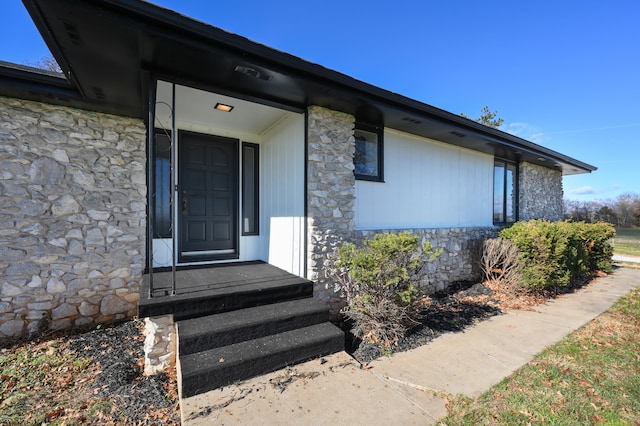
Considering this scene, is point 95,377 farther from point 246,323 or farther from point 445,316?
point 445,316

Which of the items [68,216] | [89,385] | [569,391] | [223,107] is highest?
[223,107]

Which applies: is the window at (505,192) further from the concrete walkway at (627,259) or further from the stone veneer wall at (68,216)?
the stone veneer wall at (68,216)

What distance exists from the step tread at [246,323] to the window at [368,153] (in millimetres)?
Answer: 2370

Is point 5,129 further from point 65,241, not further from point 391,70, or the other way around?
point 391,70

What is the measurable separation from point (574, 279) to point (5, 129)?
35.1 ft

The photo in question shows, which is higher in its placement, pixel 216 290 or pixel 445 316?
pixel 216 290

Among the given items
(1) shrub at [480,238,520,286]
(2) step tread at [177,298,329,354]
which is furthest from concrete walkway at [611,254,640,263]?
(2) step tread at [177,298,329,354]

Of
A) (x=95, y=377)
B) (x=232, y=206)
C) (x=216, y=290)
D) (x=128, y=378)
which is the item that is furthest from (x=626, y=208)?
(x=95, y=377)

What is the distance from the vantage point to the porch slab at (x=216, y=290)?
109 inches

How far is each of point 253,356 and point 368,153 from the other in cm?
360

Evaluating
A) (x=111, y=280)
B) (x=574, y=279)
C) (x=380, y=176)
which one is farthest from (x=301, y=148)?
(x=574, y=279)

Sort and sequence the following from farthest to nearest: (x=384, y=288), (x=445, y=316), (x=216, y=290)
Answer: (x=445, y=316) → (x=384, y=288) → (x=216, y=290)

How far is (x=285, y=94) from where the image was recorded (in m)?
3.50

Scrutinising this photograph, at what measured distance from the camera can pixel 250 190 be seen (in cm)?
500
